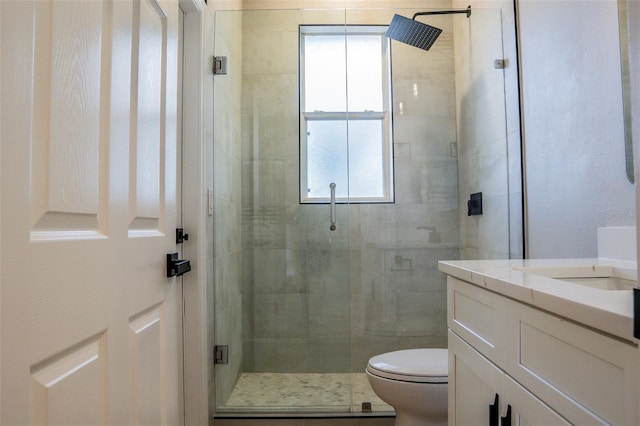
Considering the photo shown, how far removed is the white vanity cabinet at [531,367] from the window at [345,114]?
144 centimetres

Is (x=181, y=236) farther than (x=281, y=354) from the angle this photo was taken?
No

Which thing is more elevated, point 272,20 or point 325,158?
point 272,20

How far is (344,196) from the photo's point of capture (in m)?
2.41

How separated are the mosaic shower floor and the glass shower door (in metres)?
0.03

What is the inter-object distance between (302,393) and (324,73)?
6.39 feet

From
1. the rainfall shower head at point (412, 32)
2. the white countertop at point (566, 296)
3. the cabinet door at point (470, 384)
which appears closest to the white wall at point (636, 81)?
the white countertop at point (566, 296)

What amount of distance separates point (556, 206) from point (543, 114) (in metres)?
0.41

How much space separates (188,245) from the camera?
5.24ft

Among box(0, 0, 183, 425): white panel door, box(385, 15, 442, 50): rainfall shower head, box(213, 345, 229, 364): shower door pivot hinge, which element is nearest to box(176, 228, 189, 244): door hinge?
box(0, 0, 183, 425): white panel door

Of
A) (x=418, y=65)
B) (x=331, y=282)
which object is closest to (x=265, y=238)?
(x=331, y=282)

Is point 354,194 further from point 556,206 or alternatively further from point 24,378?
point 24,378

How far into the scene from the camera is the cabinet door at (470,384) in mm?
835

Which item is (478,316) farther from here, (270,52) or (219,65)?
(270,52)

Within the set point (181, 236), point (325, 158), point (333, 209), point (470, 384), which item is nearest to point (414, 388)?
point (470, 384)
